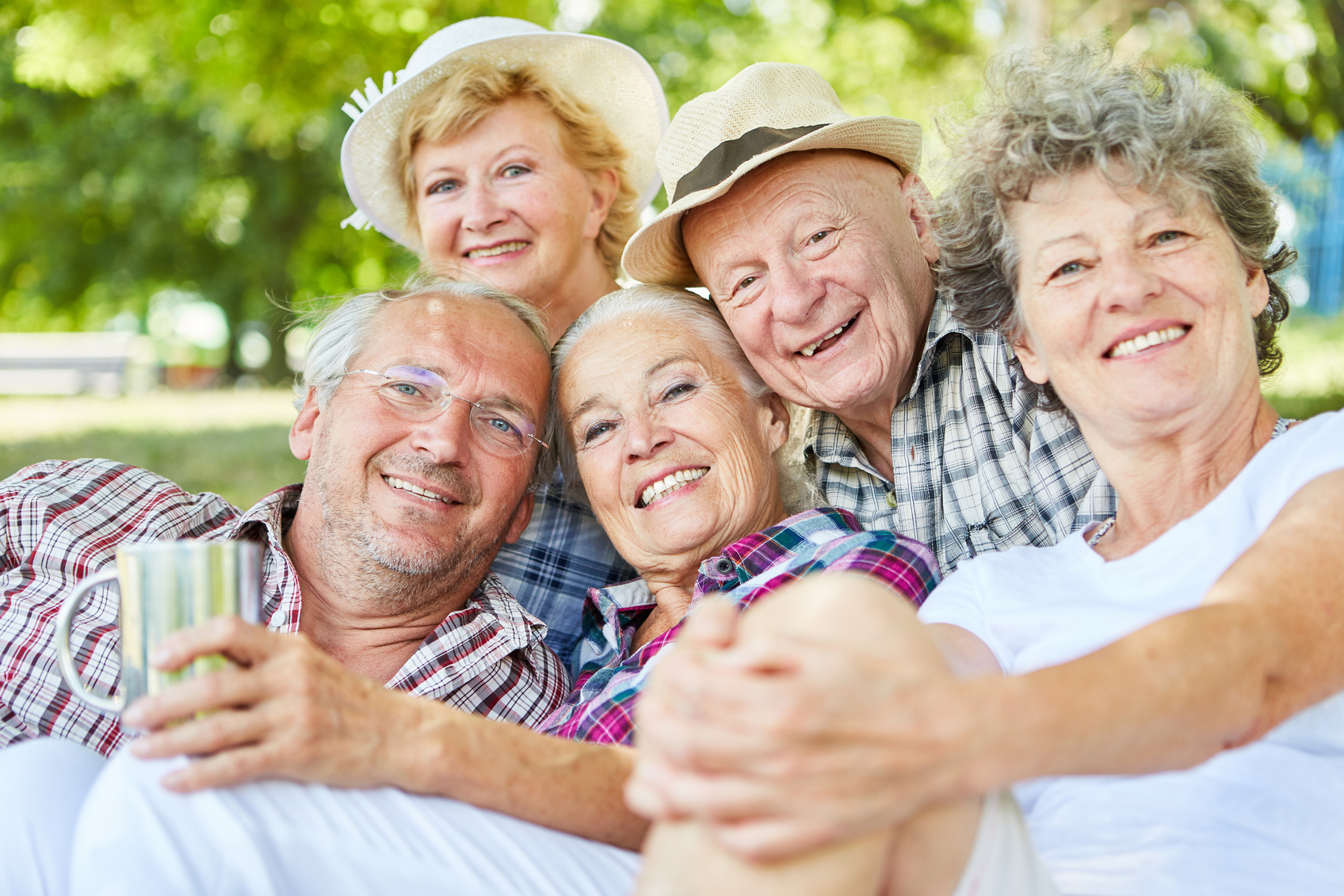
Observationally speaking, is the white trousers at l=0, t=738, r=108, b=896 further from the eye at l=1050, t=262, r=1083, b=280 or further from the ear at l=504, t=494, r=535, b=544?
the eye at l=1050, t=262, r=1083, b=280

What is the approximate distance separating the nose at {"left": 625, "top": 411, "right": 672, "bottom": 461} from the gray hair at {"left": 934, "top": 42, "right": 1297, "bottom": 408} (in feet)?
2.55

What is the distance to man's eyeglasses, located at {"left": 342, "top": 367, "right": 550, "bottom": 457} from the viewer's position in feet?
9.16

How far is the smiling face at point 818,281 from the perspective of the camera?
2895 millimetres

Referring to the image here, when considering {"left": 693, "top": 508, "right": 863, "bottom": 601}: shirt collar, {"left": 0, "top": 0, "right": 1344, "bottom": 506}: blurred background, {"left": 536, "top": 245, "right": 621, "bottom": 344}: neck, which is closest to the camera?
{"left": 693, "top": 508, "right": 863, "bottom": 601}: shirt collar

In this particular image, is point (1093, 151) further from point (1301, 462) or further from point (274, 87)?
point (274, 87)

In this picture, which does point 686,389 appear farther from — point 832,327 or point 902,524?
point 902,524

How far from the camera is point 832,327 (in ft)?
9.48

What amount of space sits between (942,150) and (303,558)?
1.85m

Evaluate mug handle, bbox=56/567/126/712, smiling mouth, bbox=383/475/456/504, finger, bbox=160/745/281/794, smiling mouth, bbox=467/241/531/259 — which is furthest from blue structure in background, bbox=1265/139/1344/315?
mug handle, bbox=56/567/126/712

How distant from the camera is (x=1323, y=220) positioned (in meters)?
12.4

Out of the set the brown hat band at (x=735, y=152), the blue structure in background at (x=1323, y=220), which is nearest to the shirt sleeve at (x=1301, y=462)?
the brown hat band at (x=735, y=152)

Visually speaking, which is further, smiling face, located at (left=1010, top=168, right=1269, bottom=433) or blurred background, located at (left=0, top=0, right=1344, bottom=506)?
blurred background, located at (left=0, top=0, right=1344, bottom=506)

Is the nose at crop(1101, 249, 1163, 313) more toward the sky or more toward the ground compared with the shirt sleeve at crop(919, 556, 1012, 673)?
more toward the sky

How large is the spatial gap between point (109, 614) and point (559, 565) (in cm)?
116
